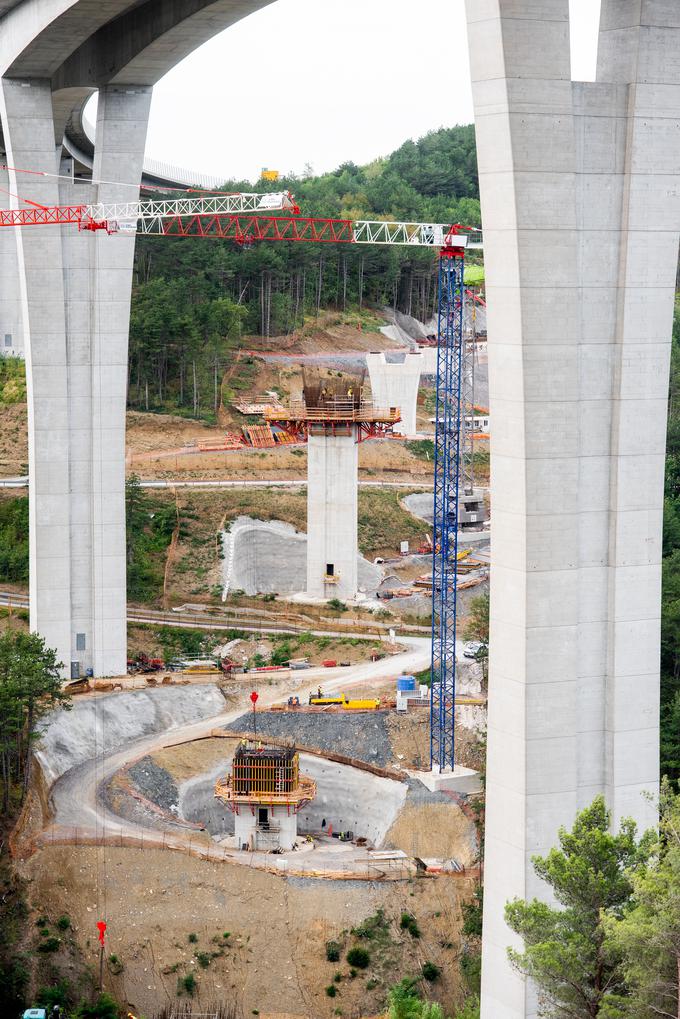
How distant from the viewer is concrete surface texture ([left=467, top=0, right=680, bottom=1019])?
981 inches

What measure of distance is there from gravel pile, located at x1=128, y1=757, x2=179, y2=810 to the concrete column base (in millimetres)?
7355

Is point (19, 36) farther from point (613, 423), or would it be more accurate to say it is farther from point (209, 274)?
point (209, 274)

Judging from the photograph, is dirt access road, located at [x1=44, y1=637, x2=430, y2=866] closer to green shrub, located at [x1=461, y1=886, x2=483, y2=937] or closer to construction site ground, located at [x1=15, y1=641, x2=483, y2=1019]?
construction site ground, located at [x1=15, y1=641, x2=483, y2=1019]

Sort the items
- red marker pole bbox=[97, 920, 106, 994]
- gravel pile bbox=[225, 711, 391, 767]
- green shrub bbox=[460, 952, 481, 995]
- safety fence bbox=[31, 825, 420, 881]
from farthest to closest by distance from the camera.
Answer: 1. gravel pile bbox=[225, 711, 391, 767]
2. safety fence bbox=[31, 825, 420, 881]
3. red marker pole bbox=[97, 920, 106, 994]
4. green shrub bbox=[460, 952, 481, 995]

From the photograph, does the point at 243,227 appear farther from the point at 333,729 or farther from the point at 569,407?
the point at 569,407

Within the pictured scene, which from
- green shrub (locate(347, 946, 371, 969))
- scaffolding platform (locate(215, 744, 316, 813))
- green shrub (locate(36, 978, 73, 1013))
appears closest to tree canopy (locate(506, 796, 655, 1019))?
green shrub (locate(347, 946, 371, 969))

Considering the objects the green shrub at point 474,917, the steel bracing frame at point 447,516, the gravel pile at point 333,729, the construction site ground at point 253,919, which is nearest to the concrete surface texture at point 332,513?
the steel bracing frame at point 447,516

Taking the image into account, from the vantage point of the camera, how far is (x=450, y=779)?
4581 centimetres

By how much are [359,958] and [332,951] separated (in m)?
0.72

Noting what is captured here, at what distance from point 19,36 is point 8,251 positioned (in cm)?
4185

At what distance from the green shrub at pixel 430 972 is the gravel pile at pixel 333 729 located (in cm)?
1058

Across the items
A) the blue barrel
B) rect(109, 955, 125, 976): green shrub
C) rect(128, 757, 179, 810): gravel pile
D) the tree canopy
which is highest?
the tree canopy

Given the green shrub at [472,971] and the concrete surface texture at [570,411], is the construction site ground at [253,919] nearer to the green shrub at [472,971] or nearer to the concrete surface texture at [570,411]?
the green shrub at [472,971]

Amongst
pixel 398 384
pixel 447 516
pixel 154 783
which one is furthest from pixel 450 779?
pixel 398 384
